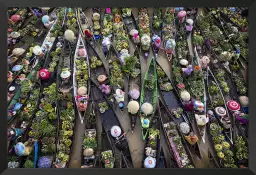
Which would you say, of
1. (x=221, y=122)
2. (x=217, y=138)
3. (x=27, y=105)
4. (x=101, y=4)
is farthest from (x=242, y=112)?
(x=27, y=105)

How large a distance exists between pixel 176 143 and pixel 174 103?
1.88 ft

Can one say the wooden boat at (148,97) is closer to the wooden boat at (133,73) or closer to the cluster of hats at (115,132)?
the wooden boat at (133,73)

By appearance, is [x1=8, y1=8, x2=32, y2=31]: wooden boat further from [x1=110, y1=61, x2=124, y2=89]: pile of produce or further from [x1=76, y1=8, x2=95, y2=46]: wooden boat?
[x1=110, y1=61, x2=124, y2=89]: pile of produce

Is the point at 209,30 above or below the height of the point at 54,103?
above

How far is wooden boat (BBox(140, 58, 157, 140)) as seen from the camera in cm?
298

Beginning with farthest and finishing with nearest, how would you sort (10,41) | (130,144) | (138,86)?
(10,41), (138,86), (130,144)

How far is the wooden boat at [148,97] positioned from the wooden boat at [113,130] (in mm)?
312

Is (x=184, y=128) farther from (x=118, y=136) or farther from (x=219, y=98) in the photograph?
(x=118, y=136)

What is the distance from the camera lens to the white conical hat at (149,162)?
2785 millimetres

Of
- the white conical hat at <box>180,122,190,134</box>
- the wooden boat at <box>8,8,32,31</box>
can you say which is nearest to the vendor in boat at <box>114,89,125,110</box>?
the white conical hat at <box>180,122,190,134</box>

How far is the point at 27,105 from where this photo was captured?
122 inches

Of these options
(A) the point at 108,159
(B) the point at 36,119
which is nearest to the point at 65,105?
(B) the point at 36,119

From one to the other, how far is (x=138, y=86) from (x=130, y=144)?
85cm

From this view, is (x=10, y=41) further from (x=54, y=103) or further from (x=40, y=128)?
(x=40, y=128)
